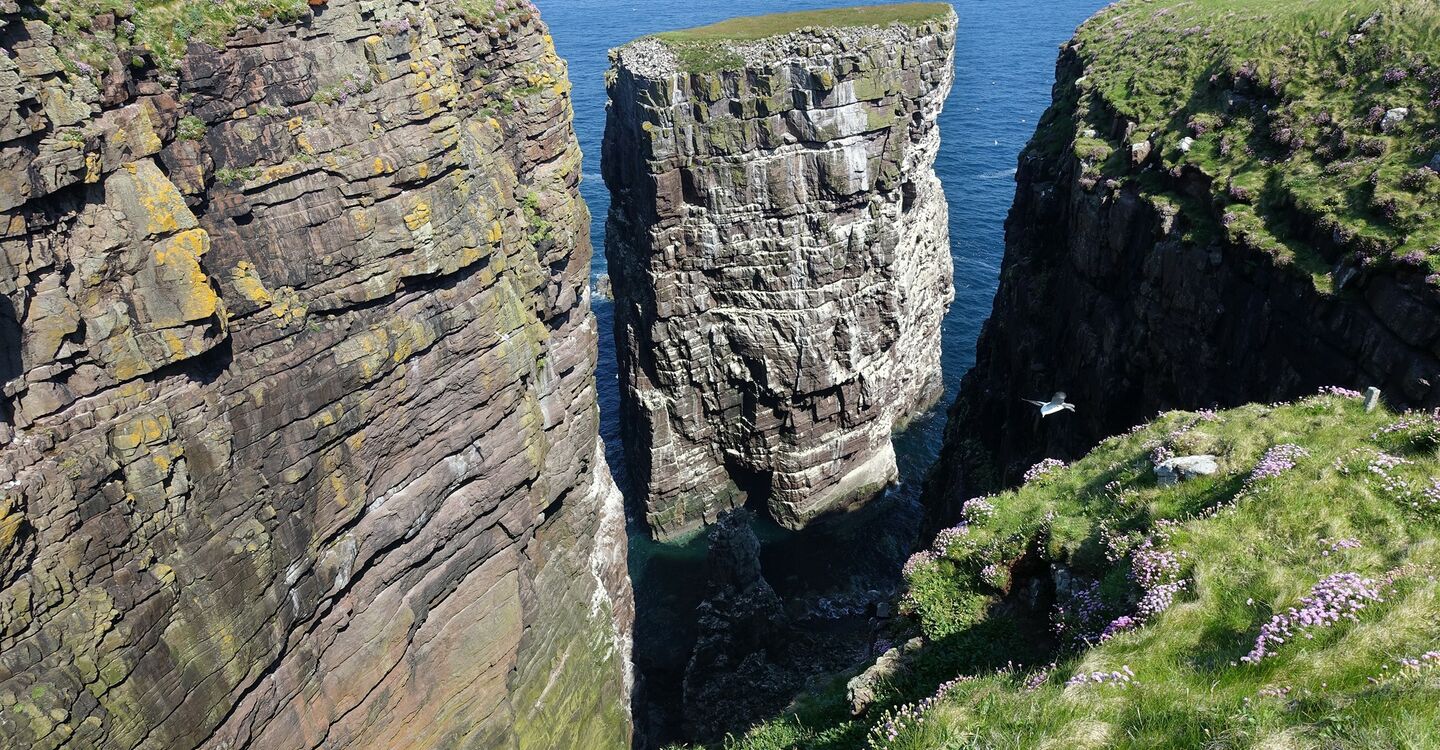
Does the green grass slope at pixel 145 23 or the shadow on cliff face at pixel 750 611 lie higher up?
the green grass slope at pixel 145 23

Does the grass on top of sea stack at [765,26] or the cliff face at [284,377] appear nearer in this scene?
the cliff face at [284,377]

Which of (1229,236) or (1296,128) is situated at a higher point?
(1296,128)

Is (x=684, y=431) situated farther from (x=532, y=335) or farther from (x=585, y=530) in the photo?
(x=532, y=335)

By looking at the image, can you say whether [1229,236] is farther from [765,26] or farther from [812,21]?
[765,26]

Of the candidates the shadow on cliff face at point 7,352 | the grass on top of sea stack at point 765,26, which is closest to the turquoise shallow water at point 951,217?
the grass on top of sea stack at point 765,26

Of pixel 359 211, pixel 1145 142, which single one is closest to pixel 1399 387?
pixel 1145 142

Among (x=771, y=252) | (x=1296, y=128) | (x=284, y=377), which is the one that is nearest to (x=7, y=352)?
(x=284, y=377)

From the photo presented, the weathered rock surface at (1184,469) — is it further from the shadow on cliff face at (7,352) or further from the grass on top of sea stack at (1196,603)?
the shadow on cliff face at (7,352)
